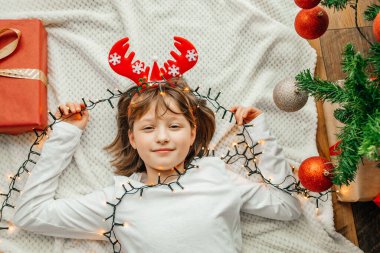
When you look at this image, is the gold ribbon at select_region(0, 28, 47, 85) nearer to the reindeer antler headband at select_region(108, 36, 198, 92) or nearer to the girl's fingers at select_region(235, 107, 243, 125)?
the reindeer antler headband at select_region(108, 36, 198, 92)

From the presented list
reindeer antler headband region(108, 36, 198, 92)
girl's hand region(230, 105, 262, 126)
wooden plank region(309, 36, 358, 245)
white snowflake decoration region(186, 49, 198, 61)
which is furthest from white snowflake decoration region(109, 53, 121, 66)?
wooden plank region(309, 36, 358, 245)

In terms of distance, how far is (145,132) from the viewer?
1.31 m

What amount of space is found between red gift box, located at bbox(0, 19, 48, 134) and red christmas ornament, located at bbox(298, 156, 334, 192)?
849mm

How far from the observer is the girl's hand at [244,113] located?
1449mm

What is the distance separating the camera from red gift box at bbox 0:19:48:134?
1.38 meters

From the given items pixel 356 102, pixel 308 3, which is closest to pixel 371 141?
pixel 356 102

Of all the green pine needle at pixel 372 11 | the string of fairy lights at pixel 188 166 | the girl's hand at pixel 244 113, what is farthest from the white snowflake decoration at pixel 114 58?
the green pine needle at pixel 372 11

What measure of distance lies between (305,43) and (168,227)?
877 millimetres

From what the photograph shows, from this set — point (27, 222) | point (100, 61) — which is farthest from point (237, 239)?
point (100, 61)

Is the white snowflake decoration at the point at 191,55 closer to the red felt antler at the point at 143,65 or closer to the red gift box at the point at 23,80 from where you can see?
the red felt antler at the point at 143,65

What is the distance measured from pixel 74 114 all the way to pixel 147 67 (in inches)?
12.7

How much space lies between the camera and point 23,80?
1404 millimetres

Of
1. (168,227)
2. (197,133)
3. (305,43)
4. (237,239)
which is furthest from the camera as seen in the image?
(305,43)

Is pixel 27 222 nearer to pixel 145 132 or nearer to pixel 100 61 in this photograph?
pixel 145 132
